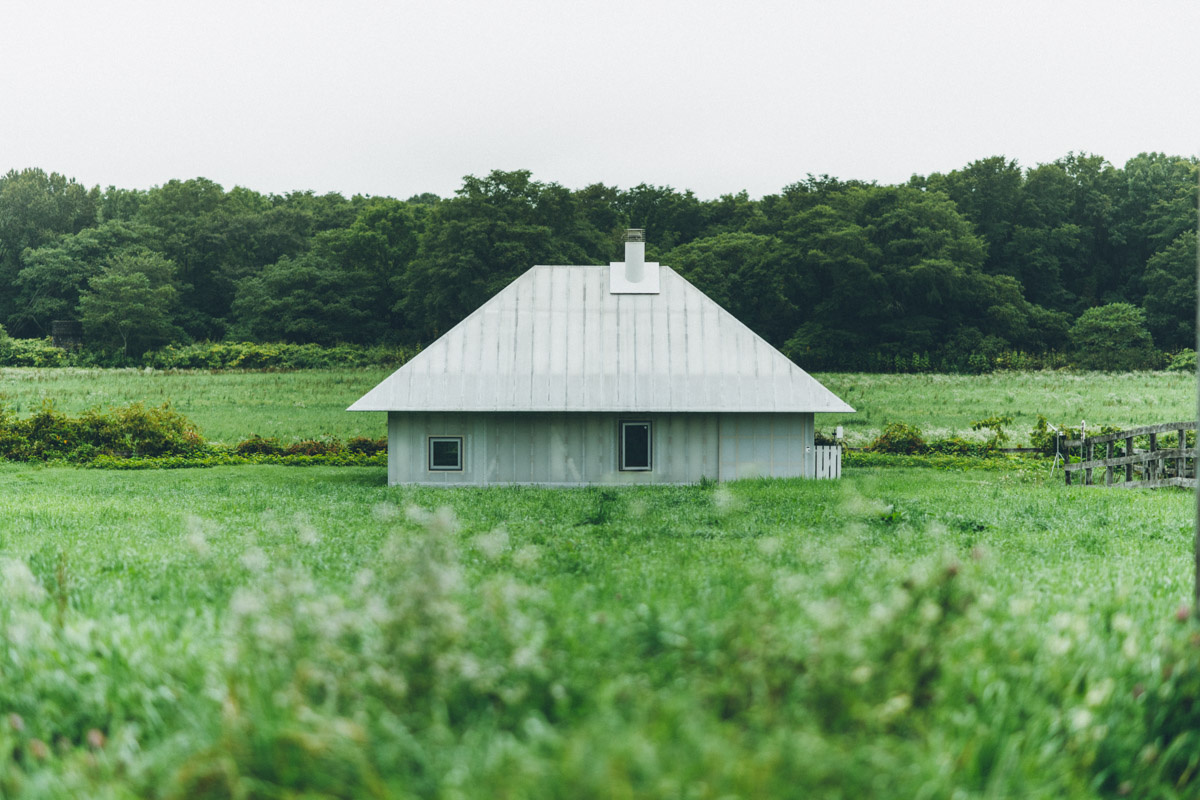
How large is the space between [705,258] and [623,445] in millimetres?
38634

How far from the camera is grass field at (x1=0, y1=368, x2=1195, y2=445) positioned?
33969 millimetres

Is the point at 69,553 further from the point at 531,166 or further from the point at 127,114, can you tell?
the point at 531,166

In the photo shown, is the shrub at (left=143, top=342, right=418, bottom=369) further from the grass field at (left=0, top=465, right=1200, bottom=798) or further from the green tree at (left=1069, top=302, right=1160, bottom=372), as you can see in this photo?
the grass field at (left=0, top=465, right=1200, bottom=798)

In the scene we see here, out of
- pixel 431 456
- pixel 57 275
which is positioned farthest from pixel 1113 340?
pixel 57 275

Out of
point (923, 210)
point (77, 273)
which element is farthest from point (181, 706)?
point (77, 273)

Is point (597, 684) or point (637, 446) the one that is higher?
point (637, 446)

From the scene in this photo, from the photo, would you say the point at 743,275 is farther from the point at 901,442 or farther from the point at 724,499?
the point at 724,499

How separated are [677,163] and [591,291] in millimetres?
47537

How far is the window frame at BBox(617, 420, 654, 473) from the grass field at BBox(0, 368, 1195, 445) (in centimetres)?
982

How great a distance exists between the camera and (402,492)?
18.7 meters

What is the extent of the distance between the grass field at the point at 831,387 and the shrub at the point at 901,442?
1741 millimetres

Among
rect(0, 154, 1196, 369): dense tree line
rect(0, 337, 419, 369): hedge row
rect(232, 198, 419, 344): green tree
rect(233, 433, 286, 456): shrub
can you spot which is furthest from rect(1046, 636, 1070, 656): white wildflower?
rect(232, 198, 419, 344): green tree

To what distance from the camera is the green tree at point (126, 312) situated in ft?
187

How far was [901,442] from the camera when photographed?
27516 millimetres
